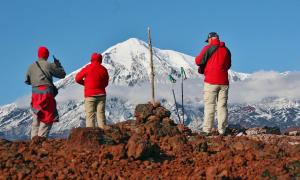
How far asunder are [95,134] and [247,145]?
2.59 m

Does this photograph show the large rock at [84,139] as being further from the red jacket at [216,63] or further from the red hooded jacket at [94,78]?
the red hooded jacket at [94,78]

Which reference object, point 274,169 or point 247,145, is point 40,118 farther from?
point 274,169

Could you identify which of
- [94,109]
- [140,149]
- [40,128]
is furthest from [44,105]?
[140,149]

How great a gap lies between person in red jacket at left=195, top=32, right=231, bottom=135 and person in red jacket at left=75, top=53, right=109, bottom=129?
2.54 m

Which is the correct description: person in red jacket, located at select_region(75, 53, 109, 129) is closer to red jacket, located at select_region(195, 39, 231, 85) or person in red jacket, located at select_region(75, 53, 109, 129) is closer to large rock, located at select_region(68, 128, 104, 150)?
red jacket, located at select_region(195, 39, 231, 85)

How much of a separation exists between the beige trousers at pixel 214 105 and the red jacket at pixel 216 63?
0.14m

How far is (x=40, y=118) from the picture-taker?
1441cm

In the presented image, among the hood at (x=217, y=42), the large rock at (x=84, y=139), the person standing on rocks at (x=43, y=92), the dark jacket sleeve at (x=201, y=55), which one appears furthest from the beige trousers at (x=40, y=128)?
the hood at (x=217, y=42)

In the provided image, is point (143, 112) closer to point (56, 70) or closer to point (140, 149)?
point (56, 70)

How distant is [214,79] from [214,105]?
568mm

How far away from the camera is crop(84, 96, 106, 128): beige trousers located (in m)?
16.8

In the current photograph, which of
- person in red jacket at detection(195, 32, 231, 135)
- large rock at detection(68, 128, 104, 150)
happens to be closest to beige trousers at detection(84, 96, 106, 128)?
person in red jacket at detection(195, 32, 231, 135)

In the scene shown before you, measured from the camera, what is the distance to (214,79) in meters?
15.5

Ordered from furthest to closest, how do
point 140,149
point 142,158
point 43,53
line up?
point 43,53 < point 142,158 < point 140,149
